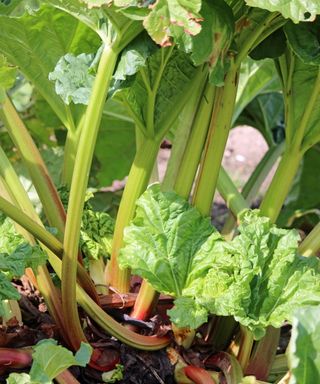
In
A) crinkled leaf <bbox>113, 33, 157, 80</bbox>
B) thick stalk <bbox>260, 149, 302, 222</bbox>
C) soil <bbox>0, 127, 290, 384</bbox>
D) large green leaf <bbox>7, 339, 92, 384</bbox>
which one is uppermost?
crinkled leaf <bbox>113, 33, 157, 80</bbox>

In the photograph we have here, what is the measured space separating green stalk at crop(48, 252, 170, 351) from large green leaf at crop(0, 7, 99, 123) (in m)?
0.40

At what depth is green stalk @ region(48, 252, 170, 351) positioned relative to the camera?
1393 millimetres

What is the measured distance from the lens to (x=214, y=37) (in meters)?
1.27

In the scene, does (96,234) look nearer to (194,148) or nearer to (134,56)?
(194,148)

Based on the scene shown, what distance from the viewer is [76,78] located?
4.57 ft

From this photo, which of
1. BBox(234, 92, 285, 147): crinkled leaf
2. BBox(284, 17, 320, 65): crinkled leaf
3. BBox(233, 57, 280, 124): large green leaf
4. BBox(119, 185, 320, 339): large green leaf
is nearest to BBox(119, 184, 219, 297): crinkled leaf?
BBox(119, 185, 320, 339): large green leaf

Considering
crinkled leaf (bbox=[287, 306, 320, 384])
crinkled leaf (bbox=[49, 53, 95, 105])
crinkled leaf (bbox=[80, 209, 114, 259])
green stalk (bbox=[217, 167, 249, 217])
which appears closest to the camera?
crinkled leaf (bbox=[287, 306, 320, 384])

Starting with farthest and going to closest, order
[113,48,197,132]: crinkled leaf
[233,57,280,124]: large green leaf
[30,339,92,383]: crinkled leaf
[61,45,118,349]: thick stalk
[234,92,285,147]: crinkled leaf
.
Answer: [234,92,285,147]: crinkled leaf
[233,57,280,124]: large green leaf
[113,48,197,132]: crinkled leaf
[61,45,118,349]: thick stalk
[30,339,92,383]: crinkled leaf

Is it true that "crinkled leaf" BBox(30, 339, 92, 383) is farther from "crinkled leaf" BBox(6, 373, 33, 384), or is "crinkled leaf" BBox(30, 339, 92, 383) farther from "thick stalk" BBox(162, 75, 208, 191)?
"thick stalk" BBox(162, 75, 208, 191)

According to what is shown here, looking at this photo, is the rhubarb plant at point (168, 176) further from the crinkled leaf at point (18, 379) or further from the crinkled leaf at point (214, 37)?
the crinkled leaf at point (18, 379)

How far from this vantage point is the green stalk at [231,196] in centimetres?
177

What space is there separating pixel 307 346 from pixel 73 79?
0.62 metres

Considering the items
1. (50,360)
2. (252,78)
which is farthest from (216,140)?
(252,78)

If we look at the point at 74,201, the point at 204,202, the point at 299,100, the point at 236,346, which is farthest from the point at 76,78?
the point at 236,346
